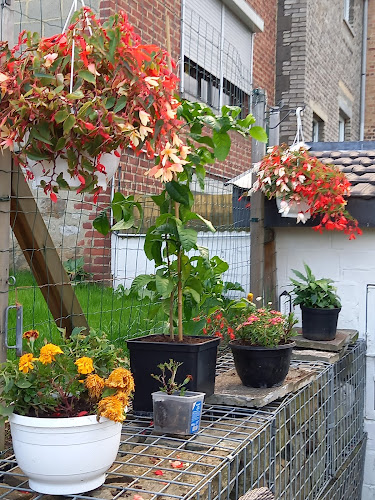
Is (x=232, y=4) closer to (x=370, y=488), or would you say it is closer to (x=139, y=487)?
(x=370, y=488)

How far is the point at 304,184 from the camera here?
12.1 feet

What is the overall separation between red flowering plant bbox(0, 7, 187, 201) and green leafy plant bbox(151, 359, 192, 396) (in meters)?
0.78

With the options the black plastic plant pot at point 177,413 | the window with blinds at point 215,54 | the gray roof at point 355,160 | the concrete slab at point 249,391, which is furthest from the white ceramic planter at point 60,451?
the window with blinds at point 215,54

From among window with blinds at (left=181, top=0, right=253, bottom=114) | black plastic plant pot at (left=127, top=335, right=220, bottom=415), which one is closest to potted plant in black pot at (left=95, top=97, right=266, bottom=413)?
black plastic plant pot at (left=127, top=335, right=220, bottom=415)

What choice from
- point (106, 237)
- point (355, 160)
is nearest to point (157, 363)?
point (106, 237)

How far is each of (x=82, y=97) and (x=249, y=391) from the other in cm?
149

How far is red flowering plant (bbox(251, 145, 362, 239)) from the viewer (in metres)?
3.66

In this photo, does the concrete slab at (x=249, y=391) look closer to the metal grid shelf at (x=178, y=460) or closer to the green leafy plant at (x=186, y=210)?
the metal grid shelf at (x=178, y=460)

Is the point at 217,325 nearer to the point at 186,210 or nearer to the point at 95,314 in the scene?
the point at 95,314

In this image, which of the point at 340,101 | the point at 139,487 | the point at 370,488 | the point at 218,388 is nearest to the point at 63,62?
the point at 139,487

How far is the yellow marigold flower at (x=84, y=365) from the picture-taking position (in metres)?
1.75

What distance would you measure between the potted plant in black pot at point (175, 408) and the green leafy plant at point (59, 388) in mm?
430

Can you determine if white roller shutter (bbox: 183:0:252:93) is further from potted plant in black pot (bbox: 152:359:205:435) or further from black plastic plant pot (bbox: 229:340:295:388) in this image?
potted plant in black pot (bbox: 152:359:205:435)

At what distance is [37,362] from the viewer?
5.94 ft
